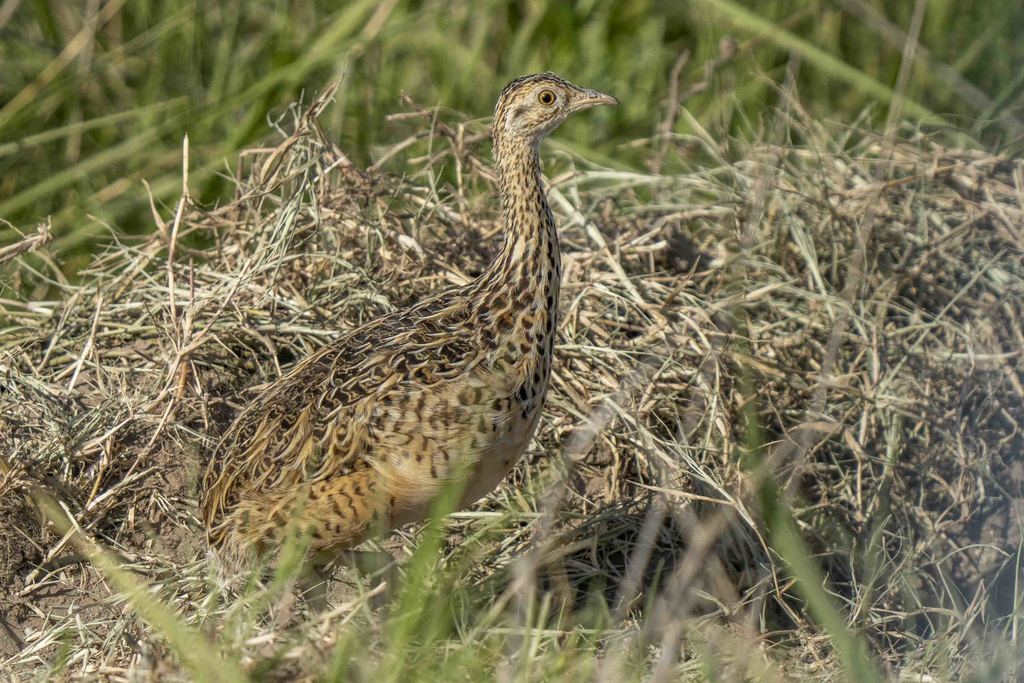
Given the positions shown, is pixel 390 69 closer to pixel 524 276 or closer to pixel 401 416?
pixel 524 276

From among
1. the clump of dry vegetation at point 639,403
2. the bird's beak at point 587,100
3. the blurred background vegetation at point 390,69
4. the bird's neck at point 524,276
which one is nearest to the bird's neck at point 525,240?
the bird's neck at point 524,276

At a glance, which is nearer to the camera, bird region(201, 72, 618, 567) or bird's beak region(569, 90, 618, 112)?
bird region(201, 72, 618, 567)

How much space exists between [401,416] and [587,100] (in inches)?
53.1

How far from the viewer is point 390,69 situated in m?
7.99

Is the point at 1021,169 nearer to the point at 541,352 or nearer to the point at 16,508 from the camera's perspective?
the point at 541,352

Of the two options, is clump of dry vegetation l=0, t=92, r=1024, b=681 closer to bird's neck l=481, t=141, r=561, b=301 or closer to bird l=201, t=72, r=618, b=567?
bird l=201, t=72, r=618, b=567

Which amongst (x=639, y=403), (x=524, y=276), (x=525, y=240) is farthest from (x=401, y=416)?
(x=639, y=403)

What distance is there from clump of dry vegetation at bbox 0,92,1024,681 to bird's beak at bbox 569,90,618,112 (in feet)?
2.01

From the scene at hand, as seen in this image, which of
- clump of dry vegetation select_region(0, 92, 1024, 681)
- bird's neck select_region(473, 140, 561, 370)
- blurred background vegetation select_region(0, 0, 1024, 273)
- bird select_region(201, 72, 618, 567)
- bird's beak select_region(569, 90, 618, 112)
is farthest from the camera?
blurred background vegetation select_region(0, 0, 1024, 273)

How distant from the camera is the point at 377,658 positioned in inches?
140

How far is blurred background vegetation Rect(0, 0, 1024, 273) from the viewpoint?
6.85 m

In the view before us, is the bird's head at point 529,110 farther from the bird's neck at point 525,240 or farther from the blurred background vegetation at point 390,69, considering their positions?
the blurred background vegetation at point 390,69

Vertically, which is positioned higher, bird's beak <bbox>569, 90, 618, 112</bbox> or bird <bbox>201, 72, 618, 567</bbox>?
bird's beak <bbox>569, 90, 618, 112</bbox>

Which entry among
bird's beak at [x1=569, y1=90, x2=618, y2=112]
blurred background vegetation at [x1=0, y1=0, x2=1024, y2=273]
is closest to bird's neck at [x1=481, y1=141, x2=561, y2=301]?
bird's beak at [x1=569, y1=90, x2=618, y2=112]
